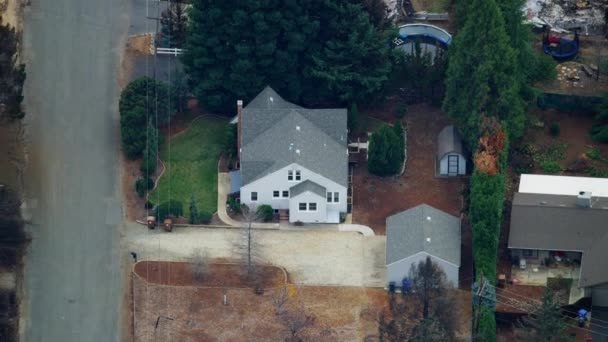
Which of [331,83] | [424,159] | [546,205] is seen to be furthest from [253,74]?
[546,205]

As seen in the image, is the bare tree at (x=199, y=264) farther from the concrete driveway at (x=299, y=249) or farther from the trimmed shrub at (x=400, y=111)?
the trimmed shrub at (x=400, y=111)

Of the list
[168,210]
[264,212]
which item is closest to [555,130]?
[264,212]

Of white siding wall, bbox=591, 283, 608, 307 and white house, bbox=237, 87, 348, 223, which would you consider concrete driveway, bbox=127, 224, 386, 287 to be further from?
white siding wall, bbox=591, 283, 608, 307

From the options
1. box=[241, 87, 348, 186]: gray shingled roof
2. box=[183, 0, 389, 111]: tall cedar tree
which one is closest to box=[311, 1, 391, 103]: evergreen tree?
box=[183, 0, 389, 111]: tall cedar tree

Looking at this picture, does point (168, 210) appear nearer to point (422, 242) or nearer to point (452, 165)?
point (422, 242)

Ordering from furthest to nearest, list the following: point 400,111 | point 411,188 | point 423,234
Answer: point 400,111
point 411,188
point 423,234
